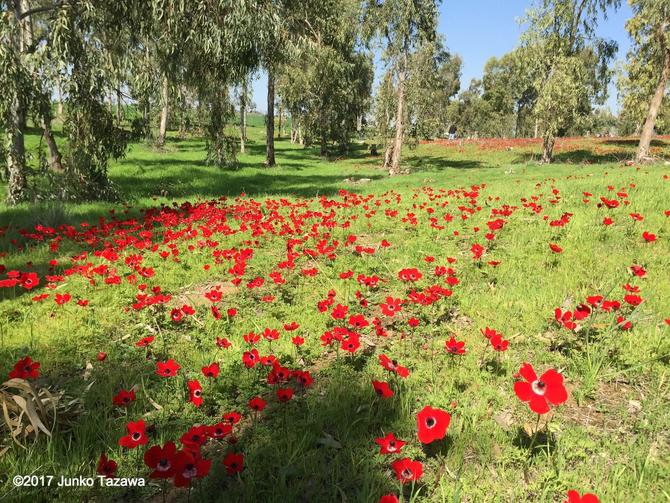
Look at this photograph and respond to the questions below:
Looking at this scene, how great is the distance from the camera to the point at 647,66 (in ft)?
82.0

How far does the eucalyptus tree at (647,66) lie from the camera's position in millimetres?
19047

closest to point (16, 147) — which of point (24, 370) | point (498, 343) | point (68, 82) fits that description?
point (68, 82)

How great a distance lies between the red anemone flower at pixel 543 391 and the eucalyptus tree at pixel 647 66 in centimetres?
2301

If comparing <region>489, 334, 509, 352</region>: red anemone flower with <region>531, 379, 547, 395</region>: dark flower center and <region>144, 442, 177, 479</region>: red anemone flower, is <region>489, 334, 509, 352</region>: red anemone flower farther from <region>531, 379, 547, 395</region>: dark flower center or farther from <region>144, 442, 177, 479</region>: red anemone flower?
<region>144, 442, 177, 479</region>: red anemone flower

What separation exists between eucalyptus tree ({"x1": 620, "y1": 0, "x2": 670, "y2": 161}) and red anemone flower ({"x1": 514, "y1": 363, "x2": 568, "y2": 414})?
23.0 metres

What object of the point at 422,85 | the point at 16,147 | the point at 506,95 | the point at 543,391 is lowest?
the point at 543,391

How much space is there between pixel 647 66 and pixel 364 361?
102 feet

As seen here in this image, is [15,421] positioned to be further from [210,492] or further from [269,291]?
[269,291]

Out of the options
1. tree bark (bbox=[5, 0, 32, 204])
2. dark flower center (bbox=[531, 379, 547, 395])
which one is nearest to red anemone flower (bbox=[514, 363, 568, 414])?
dark flower center (bbox=[531, 379, 547, 395])

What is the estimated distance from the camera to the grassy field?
7.77 ft

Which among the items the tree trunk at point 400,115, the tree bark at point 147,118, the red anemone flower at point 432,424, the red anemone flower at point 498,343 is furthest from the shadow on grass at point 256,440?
the tree trunk at point 400,115

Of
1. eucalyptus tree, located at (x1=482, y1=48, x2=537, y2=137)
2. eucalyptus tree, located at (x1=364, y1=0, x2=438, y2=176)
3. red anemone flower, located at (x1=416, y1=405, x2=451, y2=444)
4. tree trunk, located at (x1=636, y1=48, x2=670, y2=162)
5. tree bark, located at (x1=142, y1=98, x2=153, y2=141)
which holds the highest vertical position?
eucalyptus tree, located at (x1=482, y1=48, x2=537, y2=137)

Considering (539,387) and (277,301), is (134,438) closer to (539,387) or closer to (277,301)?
(539,387)

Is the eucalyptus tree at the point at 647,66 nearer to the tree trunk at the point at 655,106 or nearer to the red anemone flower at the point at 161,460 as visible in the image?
the tree trunk at the point at 655,106
